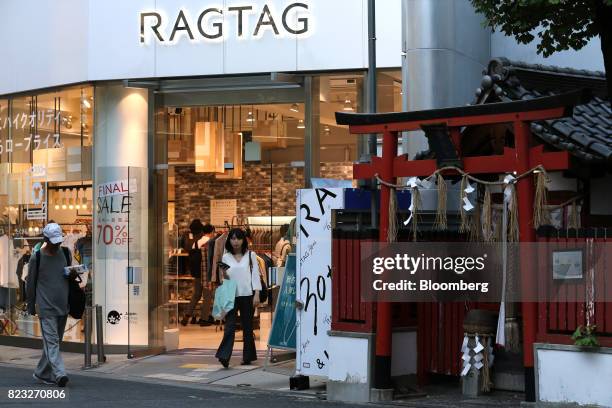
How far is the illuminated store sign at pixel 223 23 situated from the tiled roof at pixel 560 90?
3.86m

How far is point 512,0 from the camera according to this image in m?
10.3

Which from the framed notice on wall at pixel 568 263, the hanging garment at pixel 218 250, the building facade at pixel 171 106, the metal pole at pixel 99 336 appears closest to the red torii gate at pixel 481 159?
the framed notice on wall at pixel 568 263

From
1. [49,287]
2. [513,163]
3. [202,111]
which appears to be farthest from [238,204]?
[513,163]

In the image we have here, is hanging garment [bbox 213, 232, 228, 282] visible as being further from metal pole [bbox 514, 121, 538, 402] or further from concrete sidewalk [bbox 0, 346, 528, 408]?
metal pole [bbox 514, 121, 538, 402]

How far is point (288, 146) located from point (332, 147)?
0.86 m

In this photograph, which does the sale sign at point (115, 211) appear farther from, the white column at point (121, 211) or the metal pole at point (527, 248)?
the metal pole at point (527, 248)

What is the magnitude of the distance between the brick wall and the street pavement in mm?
4070

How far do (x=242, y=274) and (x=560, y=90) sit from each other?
5012 mm

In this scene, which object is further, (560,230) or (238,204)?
(238,204)

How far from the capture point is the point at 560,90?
12.7 metres

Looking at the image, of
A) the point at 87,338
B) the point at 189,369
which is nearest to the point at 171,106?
the point at 87,338

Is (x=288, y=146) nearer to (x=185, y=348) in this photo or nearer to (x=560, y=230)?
(x=185, y=348)

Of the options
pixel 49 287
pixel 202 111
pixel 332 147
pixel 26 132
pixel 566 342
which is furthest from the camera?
pixel 26 132

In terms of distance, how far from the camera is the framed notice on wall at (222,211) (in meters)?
18.1
